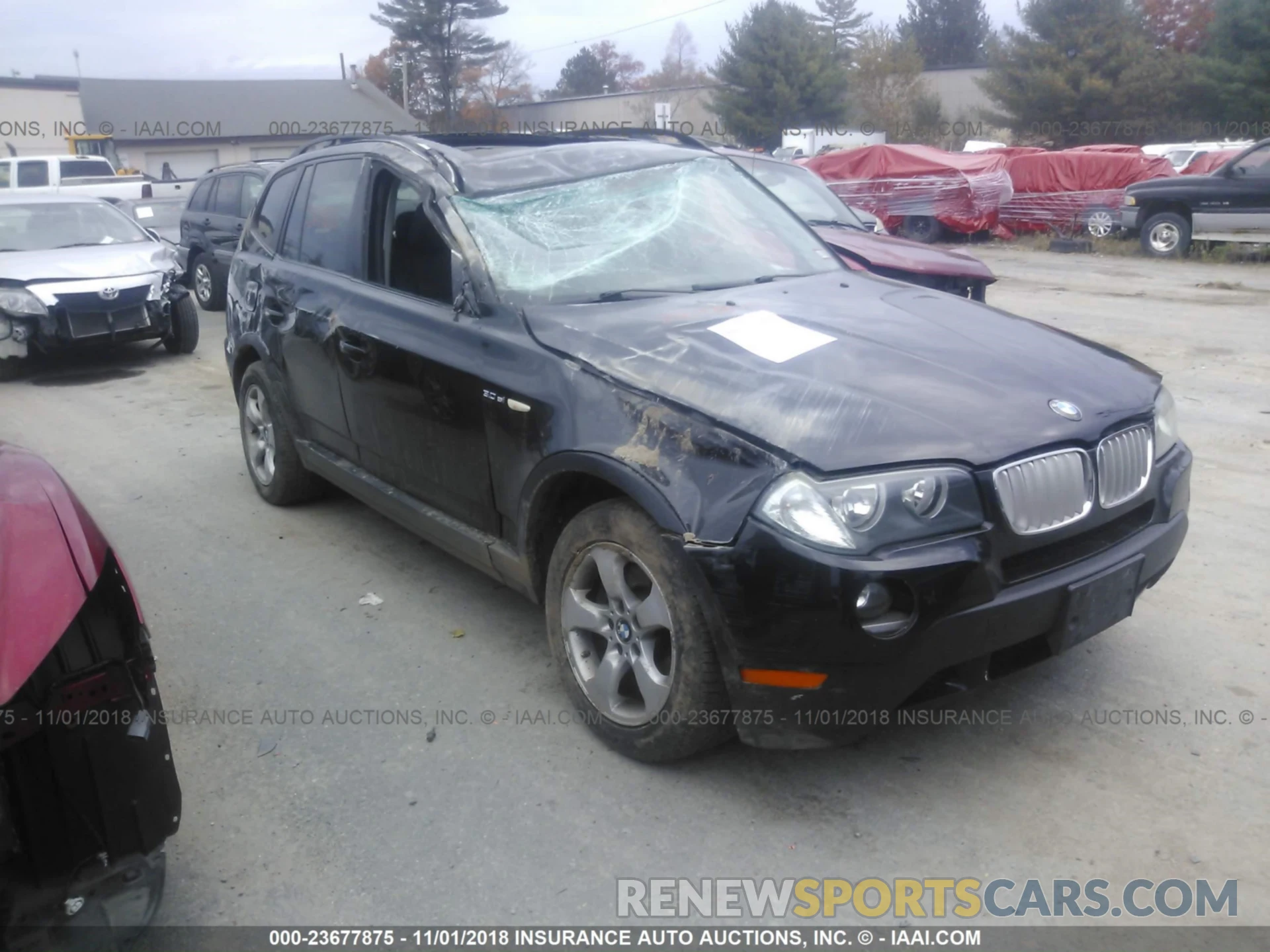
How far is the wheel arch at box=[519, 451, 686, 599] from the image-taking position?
3.00 m

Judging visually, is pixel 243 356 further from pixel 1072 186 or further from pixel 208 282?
pixel 1072 186

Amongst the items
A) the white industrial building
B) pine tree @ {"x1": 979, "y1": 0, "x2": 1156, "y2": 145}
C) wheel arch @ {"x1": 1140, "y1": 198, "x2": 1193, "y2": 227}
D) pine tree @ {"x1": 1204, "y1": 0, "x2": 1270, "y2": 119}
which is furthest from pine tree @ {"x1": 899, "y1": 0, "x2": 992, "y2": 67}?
wheel arch @ {"x1": 1140, "y1": 198, "x2": 1193, "y2": 227}

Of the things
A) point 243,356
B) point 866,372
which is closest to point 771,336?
point 866,372

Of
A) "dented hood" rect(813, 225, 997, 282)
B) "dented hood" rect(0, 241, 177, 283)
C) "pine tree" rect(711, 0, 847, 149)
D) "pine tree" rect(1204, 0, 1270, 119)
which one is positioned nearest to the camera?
"dented hood" rect(813, 225, 997, 282)

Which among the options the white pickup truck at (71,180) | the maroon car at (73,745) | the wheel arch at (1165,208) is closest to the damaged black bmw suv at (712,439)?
the maroon car at (73,745)

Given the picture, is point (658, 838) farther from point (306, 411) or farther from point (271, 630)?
point (306, 411)

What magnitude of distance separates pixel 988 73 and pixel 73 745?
52.0 metres

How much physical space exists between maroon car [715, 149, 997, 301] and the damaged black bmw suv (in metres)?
3.36

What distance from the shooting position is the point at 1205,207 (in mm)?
16547

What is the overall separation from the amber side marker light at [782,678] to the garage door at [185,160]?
56.4 metres

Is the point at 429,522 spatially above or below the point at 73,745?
below

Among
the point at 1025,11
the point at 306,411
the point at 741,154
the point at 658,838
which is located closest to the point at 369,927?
the point at 658,838

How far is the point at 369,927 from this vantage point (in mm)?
2732

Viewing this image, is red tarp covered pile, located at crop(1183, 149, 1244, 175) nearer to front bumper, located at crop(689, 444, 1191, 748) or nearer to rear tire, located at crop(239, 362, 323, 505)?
rear tire, located at crop(239, 362, 323, 505)
